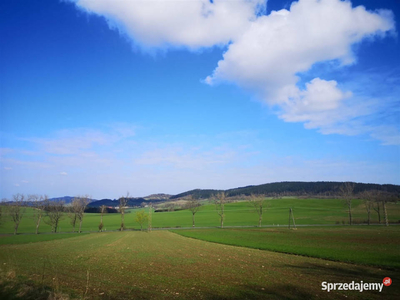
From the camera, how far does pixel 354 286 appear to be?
13781 mm

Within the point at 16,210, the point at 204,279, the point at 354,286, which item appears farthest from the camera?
the point at 16,210

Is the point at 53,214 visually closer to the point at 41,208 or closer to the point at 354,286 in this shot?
the point at 41,208

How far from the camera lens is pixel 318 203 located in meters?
136

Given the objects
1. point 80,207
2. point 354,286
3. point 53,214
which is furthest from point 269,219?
point 354,286

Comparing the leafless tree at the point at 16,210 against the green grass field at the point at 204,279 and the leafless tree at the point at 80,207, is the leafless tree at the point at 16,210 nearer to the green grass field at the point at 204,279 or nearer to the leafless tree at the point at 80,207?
the leafless tree at the point at 80,207

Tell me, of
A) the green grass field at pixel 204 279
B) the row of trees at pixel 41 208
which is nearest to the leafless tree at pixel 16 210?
the row of trees at pixel 41 208

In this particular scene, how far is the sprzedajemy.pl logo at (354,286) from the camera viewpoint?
13.3m

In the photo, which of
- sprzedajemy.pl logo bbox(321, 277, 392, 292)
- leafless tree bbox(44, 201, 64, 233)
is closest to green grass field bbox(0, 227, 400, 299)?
sprzedajemy.pl logo bbox(321, 277, 392, 292)

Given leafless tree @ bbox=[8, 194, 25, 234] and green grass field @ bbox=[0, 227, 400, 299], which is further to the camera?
leafless tree @ bbox=[8, 194, 25, 234]

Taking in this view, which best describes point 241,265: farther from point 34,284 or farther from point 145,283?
point 34,284

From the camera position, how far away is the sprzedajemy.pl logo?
13258mm

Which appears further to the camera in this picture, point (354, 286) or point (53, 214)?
point (53, 214)

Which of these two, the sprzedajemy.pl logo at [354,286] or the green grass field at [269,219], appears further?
the green grass field at [269,219]

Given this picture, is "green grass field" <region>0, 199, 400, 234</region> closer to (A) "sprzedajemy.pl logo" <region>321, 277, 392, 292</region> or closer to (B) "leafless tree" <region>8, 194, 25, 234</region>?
(B) "leafless tree" <region>8, 194, 25, 234</region>
